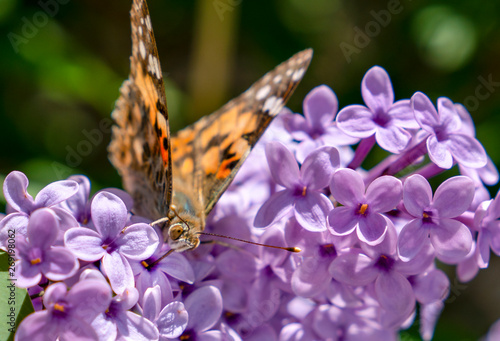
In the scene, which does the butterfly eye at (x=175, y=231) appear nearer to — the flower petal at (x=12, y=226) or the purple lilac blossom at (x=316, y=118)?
the flower petal at (x=12, y=226)

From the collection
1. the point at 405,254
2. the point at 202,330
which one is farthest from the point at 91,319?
the point at 405,254

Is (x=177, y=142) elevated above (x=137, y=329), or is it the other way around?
(x=177, y=142)

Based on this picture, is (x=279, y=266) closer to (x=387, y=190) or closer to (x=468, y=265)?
(x=387, y=190)

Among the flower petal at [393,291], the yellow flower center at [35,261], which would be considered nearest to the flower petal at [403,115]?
the flower petal at [393,291]

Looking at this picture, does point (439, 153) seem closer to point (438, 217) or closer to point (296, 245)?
point (438, 217)

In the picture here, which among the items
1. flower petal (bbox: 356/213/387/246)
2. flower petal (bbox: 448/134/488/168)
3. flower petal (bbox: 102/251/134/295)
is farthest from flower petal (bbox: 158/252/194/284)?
flower petal (bbox: 448/134/488/168)

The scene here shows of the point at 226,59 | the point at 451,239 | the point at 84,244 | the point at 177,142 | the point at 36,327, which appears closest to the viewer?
the point at 36,327

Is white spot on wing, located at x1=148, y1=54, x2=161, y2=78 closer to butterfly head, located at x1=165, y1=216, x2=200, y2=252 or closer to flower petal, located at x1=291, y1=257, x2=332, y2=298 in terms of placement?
butterfly head, located at x1=165, y1=216, x2=200, y2=252

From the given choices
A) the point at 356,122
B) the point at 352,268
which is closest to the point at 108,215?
the point at 352,268
